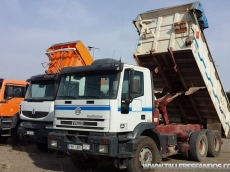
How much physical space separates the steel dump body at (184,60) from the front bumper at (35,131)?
333 cm

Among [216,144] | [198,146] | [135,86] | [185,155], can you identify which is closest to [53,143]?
[135,86]

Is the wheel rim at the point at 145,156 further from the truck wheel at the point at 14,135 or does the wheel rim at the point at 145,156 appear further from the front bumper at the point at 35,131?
the truck wheel at the point at 14,135

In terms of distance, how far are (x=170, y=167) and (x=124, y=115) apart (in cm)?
227

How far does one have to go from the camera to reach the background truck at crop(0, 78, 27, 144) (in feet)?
32.0

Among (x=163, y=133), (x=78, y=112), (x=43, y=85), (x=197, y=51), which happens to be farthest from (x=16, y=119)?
(x=197, y=51)

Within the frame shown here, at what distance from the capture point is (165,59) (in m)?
8.27

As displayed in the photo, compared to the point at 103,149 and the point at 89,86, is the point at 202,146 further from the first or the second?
the point at 89,86

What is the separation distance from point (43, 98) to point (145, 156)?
13.1 feet

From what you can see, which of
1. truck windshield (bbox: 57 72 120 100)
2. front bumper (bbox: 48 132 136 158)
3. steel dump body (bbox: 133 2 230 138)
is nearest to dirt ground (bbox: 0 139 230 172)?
front bumper (bbox: 48 132 136 158)

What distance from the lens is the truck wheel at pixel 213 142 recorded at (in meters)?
8.76

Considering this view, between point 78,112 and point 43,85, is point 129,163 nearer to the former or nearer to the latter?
point 78,112

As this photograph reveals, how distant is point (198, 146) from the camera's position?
817 centimetres

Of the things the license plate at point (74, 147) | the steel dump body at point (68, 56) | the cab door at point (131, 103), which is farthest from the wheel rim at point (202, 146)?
the steel dump body at point (68, 56)

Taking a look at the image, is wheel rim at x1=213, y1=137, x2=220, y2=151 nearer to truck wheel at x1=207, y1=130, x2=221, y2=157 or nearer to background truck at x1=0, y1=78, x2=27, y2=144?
truck wheel at x1=207, y1=130, x2=221, y2=157
